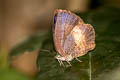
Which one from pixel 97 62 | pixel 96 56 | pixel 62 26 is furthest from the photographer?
pixel 62 26

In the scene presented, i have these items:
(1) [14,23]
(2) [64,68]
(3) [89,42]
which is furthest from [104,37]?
(1) [14,23]

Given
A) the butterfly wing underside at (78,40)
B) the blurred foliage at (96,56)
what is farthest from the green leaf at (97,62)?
the butterfly wing underside at (78,40)

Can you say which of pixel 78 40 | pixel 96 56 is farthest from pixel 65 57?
pixel 96 56

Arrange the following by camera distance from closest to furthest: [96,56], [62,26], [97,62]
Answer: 1. [97,62]
2. [96,56]
3. [62,26]

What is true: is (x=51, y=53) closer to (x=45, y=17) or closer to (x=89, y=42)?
(x=89, y=42)

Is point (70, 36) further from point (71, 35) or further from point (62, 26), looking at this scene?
point (62, 26)

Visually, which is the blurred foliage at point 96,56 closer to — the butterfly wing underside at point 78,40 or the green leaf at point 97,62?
the green leaf at point 97,62

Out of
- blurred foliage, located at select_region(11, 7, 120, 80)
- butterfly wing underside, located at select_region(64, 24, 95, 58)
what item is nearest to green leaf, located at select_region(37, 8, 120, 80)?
blurred foliage, located at select_region(11, 7, 120, 80)
